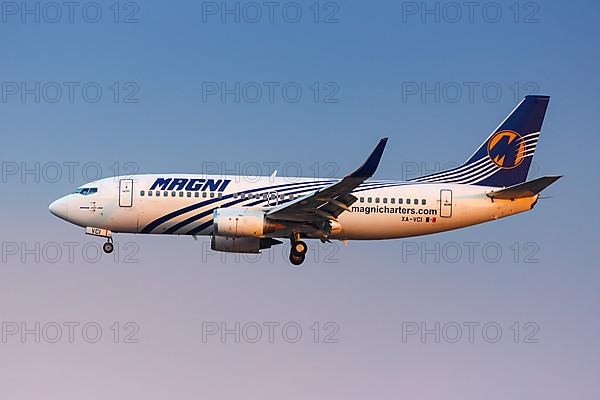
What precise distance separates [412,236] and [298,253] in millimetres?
5939

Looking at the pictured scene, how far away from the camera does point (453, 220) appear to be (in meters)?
52.6

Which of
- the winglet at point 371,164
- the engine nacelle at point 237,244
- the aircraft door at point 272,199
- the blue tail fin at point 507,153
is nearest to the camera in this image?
the winglet at point 371,164

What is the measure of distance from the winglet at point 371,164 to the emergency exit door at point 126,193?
36.8ft

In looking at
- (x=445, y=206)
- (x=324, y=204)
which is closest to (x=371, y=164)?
(x=324, y=204)

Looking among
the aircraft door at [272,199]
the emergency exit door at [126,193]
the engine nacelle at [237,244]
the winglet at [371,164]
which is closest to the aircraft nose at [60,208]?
the emergency exit door at [126,193]

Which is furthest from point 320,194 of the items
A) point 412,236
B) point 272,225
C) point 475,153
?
point 475,153

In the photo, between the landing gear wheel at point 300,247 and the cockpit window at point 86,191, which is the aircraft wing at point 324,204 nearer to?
the landing gear wheel at point 300,247

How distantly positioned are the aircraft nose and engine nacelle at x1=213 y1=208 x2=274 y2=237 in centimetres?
758

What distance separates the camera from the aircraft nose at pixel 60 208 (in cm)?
5178

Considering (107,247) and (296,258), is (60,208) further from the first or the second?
(296,258)

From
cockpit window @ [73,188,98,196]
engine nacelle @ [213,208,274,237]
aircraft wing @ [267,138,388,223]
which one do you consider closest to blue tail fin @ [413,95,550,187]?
aircraft wing @ [267,138,388,223]

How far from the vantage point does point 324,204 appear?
48625 millimetres

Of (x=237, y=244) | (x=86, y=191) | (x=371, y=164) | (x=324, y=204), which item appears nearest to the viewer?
(x=371, y=164)

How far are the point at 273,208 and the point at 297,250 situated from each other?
2237 millimetres
